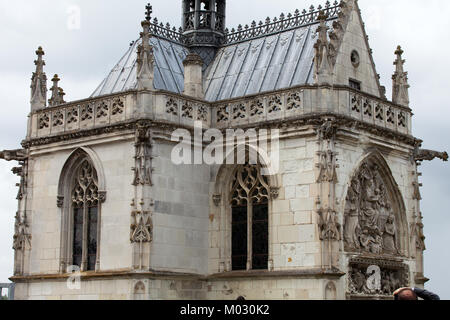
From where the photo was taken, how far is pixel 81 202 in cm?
2609

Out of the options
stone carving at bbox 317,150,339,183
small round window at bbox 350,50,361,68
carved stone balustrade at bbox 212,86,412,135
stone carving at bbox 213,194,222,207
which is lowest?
stone carving at bbox 213,194,222,207

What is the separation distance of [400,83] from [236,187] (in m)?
6.91

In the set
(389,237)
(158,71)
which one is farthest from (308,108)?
(158,71)

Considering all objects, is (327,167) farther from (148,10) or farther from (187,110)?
(148,10)

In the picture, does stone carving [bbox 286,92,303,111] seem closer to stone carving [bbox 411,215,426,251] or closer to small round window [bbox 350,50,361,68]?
small round window [bbox 350,50,361,68]

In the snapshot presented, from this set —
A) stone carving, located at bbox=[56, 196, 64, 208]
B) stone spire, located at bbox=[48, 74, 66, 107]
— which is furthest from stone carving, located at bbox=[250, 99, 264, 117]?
stone spire, located at bbox=[48, 74, 66, 107]

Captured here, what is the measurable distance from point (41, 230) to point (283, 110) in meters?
8.95

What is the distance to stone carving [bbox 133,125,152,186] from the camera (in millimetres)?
23719

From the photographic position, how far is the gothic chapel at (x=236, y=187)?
23.3m

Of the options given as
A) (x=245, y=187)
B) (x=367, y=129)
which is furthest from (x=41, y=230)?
(x=367, y=129)

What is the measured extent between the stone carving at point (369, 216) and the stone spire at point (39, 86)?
11.0m

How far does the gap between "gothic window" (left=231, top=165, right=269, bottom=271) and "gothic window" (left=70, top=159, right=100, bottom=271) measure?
4282 mm

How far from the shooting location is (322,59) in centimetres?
2406
